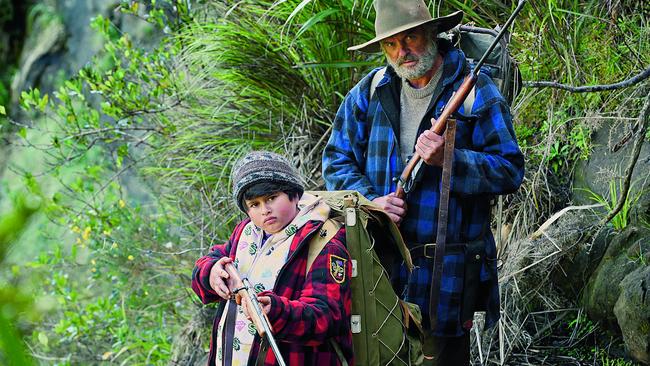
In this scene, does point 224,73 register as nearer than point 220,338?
No

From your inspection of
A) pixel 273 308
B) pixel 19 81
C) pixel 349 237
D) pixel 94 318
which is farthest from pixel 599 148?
pixel 19 81

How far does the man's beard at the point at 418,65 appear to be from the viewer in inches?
120

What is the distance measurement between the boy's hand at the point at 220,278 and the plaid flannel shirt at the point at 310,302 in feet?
0.24

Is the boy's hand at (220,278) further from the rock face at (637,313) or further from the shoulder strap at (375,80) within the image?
the rock face at (637,313)

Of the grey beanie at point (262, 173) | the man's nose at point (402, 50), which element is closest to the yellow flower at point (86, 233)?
the man's nose at point (402, 50)

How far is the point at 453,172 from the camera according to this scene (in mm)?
2938

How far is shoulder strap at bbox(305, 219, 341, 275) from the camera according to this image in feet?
8.39

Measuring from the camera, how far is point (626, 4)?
189 inches

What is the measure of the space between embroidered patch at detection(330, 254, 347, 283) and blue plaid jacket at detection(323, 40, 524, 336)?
57 centimetres

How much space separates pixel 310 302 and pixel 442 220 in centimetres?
71

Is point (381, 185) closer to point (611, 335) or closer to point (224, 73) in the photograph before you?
point (611, 335)

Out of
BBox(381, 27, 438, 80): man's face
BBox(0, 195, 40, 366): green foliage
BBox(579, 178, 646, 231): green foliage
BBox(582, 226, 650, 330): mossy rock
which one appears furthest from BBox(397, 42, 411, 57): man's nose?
BBox(0, 195, 40, 366): green foliage

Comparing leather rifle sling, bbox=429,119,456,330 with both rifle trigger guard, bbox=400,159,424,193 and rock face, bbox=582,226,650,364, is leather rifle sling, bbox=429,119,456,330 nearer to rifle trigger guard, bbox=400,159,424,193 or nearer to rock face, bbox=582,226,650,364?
rifle trigger guard, bbox=400,159,424,193

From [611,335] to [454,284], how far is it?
61.6 inches
